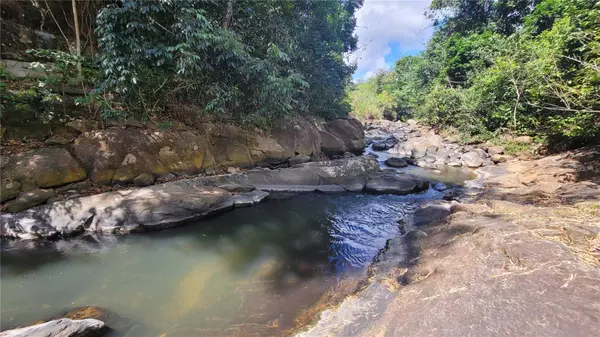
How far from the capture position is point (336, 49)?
46.4 feet

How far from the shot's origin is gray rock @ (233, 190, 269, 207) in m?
6.87

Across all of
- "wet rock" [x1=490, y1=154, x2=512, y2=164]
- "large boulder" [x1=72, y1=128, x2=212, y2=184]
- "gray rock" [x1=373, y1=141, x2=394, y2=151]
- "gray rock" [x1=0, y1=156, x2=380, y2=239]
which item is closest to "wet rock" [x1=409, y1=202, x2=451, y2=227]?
"gray rock" [x1=0, y1=156, x2=380, y2=239]

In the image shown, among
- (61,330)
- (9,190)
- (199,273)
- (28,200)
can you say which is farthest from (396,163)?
(9,190)

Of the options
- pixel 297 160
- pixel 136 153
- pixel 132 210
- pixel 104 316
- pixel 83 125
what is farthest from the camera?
pixel 297 160

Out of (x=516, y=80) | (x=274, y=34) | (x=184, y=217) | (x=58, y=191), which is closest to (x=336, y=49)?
(x=274, y=34)

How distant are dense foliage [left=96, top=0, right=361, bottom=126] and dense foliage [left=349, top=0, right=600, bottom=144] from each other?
339 inches

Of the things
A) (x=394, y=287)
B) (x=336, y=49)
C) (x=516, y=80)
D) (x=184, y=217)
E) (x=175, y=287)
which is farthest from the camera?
(x=336, y=49)

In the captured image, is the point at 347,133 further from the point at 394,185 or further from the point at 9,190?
the point at 9,190

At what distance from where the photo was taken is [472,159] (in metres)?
12.2

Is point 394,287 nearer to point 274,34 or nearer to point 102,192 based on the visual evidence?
point 102,192

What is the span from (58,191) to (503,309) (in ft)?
26.5

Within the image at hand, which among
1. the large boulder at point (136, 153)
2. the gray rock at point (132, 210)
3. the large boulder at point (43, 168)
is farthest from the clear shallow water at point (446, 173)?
the large boulder at point (43, 168)

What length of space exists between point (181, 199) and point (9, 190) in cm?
320

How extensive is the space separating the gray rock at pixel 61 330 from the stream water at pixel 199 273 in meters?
0.26
